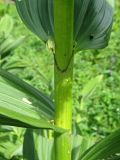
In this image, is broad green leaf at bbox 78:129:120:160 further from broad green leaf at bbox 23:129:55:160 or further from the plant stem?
broad green leaf at bbox 23:129:55:160

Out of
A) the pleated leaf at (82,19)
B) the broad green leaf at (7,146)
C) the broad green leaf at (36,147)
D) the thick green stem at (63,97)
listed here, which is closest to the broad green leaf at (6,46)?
the broad green leaf at (7,146)

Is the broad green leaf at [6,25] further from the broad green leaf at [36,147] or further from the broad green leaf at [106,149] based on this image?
the broad green leaf at [106,149]

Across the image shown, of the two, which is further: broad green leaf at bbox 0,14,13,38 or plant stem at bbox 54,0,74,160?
broad green leaf at bbox 0,14,13,38

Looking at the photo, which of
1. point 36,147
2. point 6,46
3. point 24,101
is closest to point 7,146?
point 36,147

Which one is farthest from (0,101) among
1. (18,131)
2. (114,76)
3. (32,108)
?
(114,76)

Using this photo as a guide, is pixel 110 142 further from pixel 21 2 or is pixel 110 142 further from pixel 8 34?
pixel 8 34

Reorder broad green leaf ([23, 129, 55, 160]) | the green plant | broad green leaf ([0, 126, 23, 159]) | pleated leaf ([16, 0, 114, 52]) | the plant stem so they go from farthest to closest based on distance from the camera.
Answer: the green plant < broad green leaf ([0, 126, 23, 159]) < broad green leaf ([23, 129, 55, 160]) < pleated leaf ([16, 0, 114, 52]) < the plant stem

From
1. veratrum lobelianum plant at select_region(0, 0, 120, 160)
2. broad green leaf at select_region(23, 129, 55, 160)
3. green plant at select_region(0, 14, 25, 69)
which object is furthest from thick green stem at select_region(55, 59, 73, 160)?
green plant at select_region(0, 14, 25, 69)

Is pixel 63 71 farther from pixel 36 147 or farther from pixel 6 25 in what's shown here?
pixel 6 25
